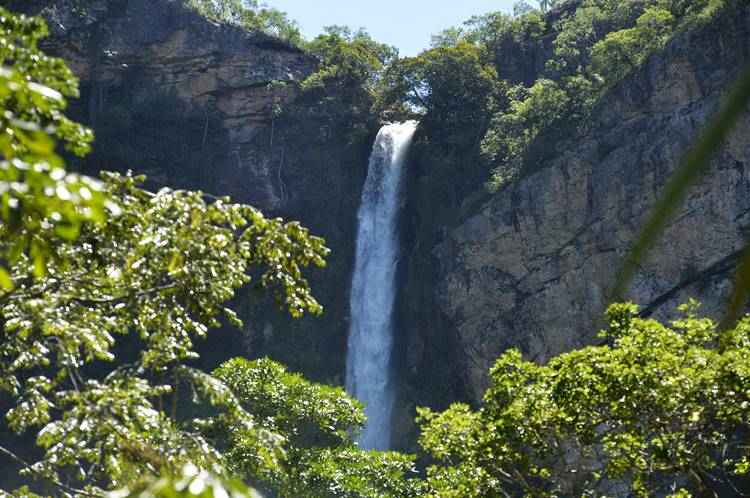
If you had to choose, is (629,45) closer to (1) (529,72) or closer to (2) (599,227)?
(2) (599,227)

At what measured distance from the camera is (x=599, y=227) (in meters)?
25.6

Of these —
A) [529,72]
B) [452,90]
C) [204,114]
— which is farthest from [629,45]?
[204,114]

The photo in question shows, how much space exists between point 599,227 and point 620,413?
53.2 ft

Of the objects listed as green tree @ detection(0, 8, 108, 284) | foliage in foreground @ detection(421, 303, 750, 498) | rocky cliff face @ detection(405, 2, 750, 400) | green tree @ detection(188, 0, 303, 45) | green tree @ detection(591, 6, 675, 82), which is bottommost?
green tree @ detection(0, 8, 108, 284)

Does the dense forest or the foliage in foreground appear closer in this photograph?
the dense forest

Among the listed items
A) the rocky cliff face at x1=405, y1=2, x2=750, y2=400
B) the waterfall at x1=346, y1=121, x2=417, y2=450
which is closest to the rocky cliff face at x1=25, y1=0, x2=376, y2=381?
the waterfall at x1=346, y1=121, x2=417, y2=450

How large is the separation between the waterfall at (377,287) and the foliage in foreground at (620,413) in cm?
1872

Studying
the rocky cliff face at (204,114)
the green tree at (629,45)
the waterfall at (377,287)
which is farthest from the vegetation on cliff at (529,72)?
the rocky cliff face at (204,114)

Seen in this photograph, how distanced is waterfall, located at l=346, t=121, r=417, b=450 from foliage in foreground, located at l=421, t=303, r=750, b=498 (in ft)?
61.4

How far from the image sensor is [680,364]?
9977mm

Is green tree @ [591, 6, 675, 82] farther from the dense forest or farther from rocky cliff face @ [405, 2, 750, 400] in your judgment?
the dense forest

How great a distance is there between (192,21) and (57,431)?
31.9 meters

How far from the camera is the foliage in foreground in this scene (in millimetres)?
9578

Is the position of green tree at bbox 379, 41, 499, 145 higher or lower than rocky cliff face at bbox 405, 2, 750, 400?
higher
